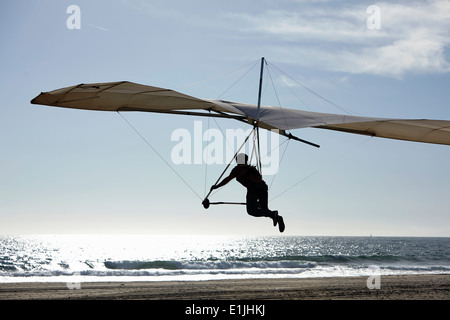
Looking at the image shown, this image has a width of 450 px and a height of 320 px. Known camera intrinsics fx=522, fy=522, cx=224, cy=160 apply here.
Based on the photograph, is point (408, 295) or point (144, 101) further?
point (408, 295)

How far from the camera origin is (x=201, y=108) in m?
8.73

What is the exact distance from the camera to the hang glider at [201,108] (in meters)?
8.59

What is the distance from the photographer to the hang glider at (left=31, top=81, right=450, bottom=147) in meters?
8.59

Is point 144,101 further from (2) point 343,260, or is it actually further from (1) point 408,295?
(2) point 343,260

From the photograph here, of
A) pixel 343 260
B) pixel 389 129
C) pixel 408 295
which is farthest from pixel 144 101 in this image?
pixel 343 260

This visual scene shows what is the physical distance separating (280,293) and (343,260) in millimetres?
26002

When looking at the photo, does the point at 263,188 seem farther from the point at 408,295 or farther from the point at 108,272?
the point at 108,272
